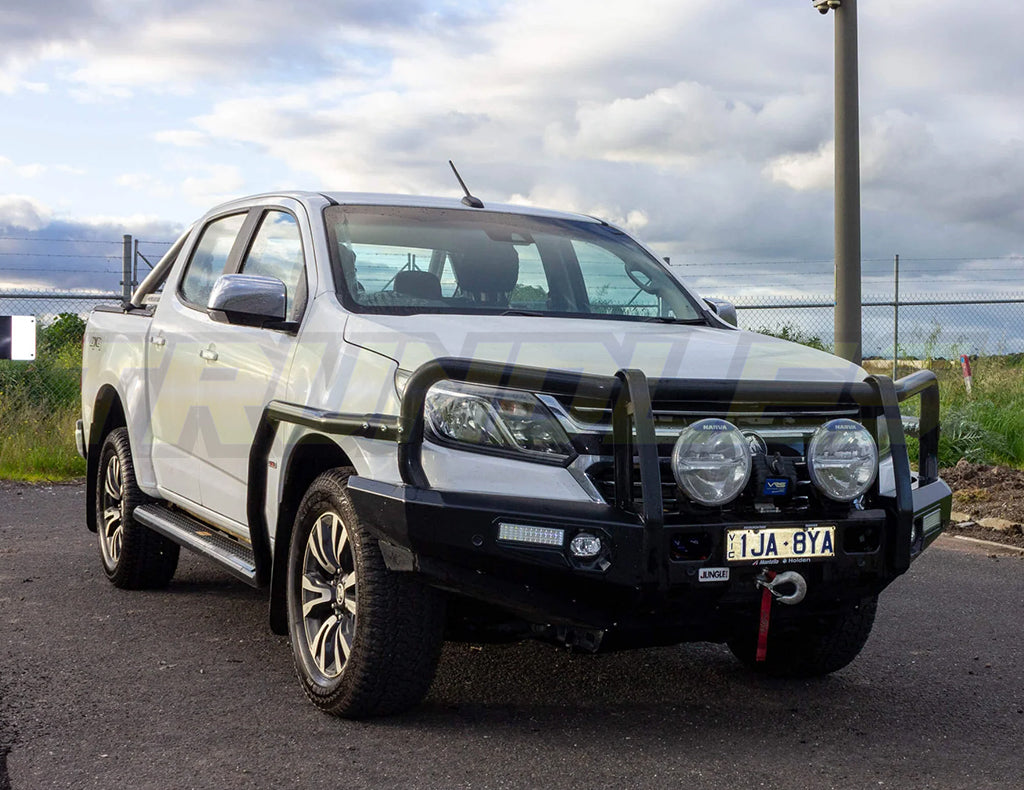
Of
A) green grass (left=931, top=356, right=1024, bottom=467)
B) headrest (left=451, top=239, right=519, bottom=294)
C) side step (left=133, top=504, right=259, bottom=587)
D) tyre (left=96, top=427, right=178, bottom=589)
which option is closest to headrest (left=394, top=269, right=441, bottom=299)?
headrest (left=451, top=239, right=519, bottom=294)

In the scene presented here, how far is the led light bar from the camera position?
3.42m

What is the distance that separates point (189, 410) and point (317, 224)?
1.12 meters

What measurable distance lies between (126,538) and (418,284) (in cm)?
231

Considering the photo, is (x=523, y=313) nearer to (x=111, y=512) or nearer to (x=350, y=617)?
(x=350, y=617)

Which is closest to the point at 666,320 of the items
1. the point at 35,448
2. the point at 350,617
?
the point at 350,617

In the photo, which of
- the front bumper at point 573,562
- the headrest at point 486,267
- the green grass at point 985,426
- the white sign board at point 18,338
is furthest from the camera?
the white sign board at point 18,338

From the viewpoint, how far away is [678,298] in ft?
17.2

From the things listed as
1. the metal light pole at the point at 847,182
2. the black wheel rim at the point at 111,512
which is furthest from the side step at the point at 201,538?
the metal light pole at the point at 847,182

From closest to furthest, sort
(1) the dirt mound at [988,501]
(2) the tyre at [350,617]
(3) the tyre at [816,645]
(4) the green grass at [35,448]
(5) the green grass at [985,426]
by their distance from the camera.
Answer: (2) the tyre at [350,617], (3) the tyre at [816,645], (1) the dirt mound at [988,501], (5) the green grass at [985,426], (4) the green grass at [35,448]

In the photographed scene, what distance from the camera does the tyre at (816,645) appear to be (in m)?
4.44

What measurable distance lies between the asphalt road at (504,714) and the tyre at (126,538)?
0.73 ft

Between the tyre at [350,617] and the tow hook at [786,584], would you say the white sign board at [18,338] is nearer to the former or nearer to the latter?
the tyre at [350,617]

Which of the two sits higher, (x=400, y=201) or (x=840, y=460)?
(x=400, y=201)

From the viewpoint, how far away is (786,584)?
12.0 feet
